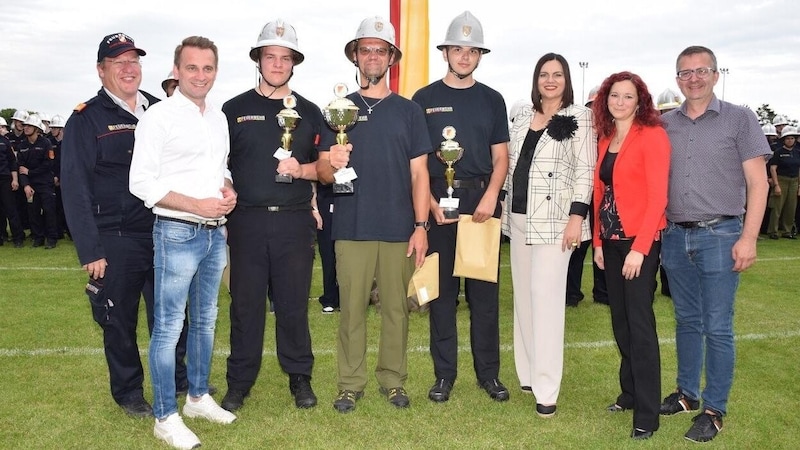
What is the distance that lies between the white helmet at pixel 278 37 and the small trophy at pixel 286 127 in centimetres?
34

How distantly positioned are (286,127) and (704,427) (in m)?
3.17

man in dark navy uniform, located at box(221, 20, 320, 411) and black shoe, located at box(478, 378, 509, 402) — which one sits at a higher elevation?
man in dark navy uniform, located at box(221, 20, 320, 411)

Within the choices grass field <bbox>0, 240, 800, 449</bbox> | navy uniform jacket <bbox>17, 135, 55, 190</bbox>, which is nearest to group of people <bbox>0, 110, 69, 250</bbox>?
navy uniform jacket <bbox>17, 135, 55, 190</bbox>

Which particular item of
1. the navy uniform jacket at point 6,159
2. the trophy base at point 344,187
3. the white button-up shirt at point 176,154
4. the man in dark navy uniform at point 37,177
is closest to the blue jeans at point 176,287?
the white button-up shirt at point 176,154

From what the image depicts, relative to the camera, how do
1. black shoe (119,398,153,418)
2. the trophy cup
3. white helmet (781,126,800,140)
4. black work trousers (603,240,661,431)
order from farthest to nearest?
white helmet (781,126,800,140) < black shoe (119,398,153,418) < the trophy cup < black work trousers (603,240,661,431)

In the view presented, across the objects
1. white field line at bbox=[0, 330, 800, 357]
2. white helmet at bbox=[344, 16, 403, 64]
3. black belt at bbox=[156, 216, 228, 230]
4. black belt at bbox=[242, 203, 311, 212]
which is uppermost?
white helmet at bbox=[344, 16, 403, 64]

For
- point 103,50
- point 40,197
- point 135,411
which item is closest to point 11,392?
point 135,411

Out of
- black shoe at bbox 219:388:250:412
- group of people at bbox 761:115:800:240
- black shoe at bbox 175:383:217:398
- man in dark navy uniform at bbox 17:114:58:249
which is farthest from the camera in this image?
group of people at bbox 761:115:800:240

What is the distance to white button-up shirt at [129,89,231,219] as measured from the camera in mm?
3957

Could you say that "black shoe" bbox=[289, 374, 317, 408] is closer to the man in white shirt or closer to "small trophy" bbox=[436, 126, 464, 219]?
the man in white shirt

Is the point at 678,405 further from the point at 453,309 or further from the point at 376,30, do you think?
the point at 376,30

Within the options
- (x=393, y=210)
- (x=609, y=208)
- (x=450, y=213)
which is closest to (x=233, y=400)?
(x=393, y=210)

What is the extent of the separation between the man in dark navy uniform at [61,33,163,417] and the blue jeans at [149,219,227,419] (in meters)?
0.41

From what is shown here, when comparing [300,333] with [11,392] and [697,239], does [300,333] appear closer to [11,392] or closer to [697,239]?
[11,392]
